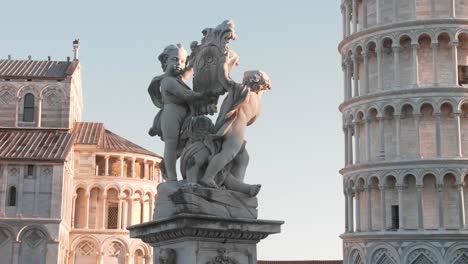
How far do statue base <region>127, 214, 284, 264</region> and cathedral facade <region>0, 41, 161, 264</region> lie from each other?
4780cm

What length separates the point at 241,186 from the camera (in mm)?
7320

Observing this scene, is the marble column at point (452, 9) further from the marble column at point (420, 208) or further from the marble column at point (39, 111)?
the marble column at point (39, 111)

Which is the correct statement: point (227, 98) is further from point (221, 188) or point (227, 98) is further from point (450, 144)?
point (450, 144)

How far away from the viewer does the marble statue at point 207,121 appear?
23.6 feet

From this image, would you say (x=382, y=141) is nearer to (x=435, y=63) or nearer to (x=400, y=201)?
(x=400, y=201)

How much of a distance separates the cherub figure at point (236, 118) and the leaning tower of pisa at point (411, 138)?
3986 centimetres

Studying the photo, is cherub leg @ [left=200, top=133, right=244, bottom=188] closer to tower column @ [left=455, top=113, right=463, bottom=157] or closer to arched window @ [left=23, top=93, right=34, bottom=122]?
tower column @ [left=455, top=113, right=463, bottom=157]

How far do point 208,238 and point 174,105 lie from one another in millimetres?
1537

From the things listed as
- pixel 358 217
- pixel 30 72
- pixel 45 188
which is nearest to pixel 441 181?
pixel 358 217

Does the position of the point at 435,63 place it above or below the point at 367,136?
above

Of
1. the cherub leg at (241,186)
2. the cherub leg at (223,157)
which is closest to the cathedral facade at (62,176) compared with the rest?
the cherub leg at (241,186)

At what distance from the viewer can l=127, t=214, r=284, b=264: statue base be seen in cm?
680

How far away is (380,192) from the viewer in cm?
4750

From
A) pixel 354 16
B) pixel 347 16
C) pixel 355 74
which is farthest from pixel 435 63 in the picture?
pixel 347 16
